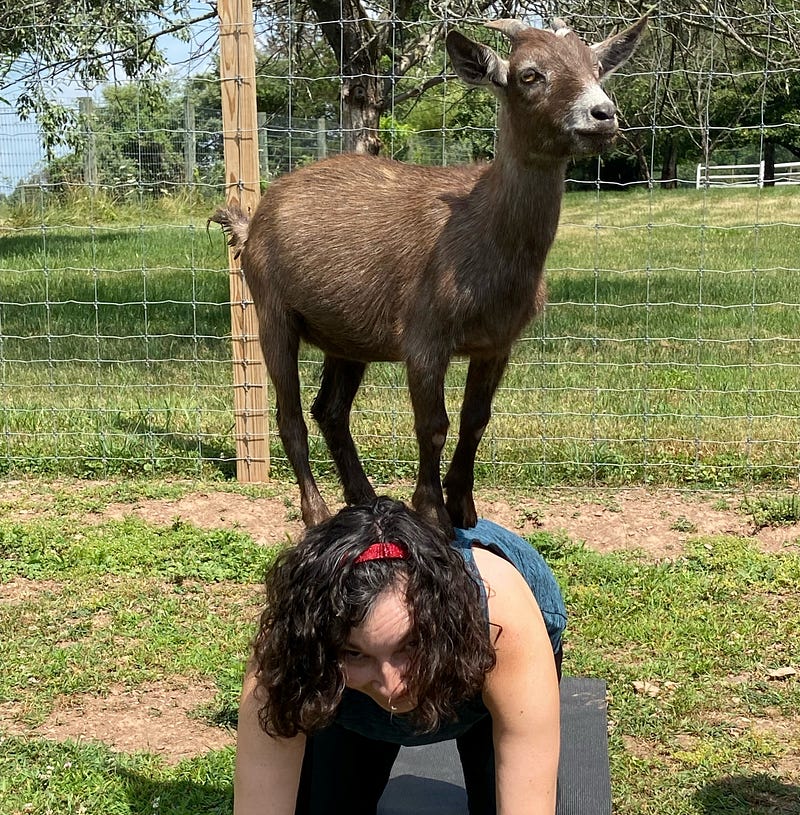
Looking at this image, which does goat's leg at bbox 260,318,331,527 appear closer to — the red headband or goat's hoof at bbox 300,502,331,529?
goat's hoof at bbox 300,502,331,529

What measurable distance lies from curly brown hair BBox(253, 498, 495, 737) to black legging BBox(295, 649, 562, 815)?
0.49m

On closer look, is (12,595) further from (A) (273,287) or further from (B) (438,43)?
(B) (438,43)

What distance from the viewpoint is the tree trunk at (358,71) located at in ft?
24.1

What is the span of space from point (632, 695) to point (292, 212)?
2.23 meters

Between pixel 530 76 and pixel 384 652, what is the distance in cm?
181

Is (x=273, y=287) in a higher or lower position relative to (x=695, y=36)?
lower

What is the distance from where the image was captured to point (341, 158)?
171 inches

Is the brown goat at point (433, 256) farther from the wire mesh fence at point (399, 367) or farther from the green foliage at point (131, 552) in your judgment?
the green foliage at point (131, 552)

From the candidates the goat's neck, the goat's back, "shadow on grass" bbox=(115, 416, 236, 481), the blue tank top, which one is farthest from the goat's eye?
"shadow on grass" bbox=(115, 416, 236, 481)

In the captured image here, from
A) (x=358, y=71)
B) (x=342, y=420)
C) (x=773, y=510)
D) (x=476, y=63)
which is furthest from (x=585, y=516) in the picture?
(x=358, y=71)

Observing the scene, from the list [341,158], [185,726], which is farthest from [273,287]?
[185,726]

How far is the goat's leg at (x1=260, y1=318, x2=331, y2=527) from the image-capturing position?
4164mm

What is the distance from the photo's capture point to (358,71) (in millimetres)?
8195

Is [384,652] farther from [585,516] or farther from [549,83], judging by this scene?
[585,516]
